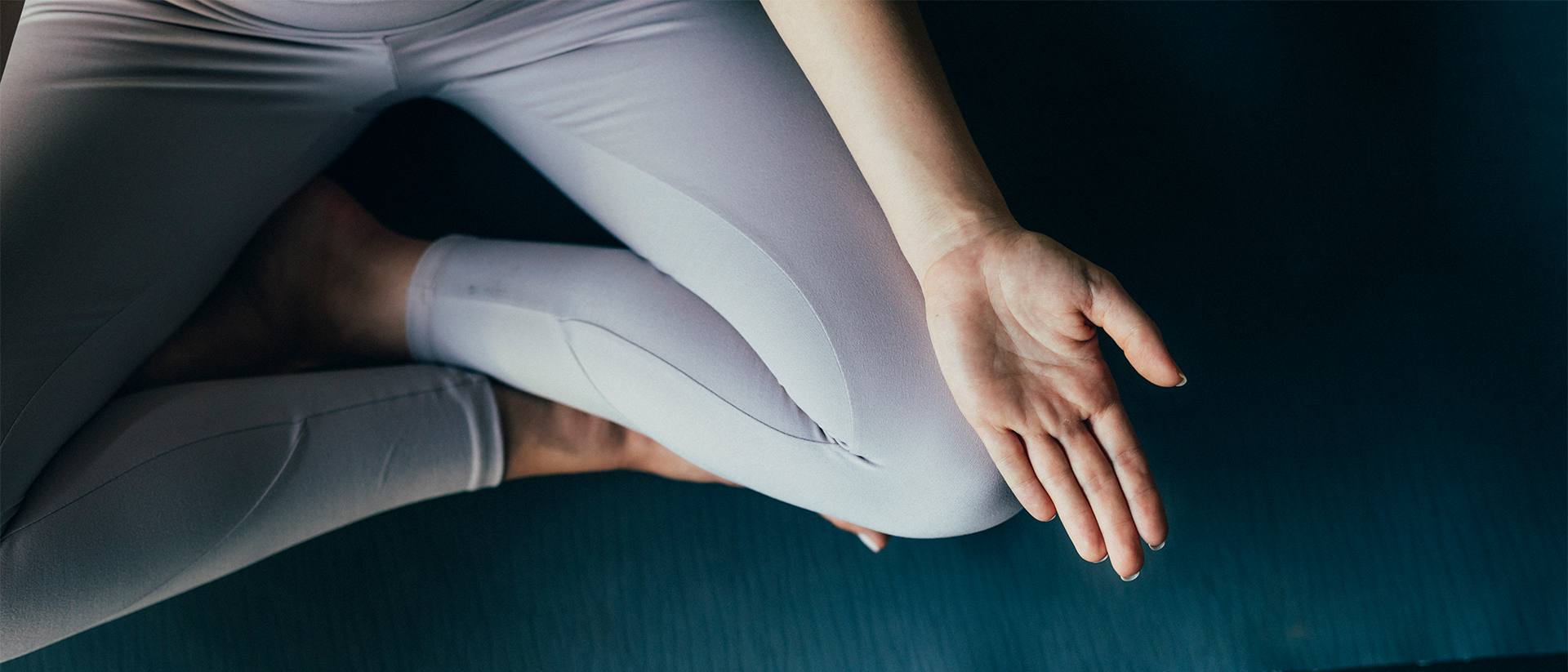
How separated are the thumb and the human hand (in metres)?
0.02

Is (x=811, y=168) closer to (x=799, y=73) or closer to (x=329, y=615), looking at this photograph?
(x=799, y=73)

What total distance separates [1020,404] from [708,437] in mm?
261

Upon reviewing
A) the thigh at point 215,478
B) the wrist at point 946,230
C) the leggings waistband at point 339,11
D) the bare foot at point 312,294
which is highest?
the leggings waistband at point 339,11

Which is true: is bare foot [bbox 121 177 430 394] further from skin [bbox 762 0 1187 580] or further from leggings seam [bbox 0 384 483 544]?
skin [bbox 762 0 1187 580]

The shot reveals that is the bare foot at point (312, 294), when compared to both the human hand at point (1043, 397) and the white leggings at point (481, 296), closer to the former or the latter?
the white leggings at point (481, 296)

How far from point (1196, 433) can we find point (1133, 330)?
0.42m

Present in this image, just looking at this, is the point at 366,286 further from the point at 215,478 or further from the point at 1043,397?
the point at 1043,397

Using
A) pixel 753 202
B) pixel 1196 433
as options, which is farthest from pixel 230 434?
pixel 1196 433

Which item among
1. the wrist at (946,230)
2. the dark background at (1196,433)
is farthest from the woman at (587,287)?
the dark background at (1196,433)

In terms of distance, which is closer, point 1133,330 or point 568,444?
point 1133,330

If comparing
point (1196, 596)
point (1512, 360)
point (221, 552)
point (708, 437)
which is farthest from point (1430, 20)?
point (221, 552)

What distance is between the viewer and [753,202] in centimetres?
66

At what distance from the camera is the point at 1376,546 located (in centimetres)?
91

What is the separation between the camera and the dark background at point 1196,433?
2.87 ft
